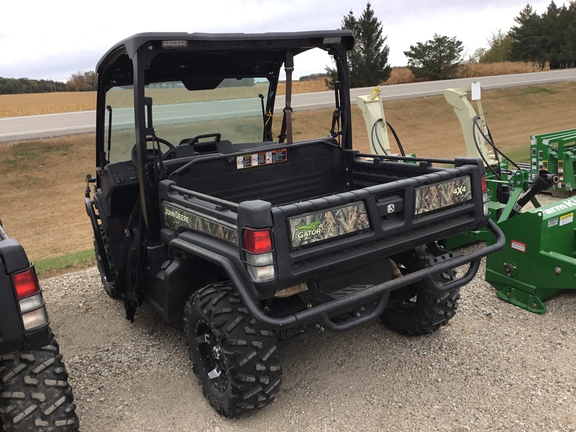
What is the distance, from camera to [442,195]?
3098mm

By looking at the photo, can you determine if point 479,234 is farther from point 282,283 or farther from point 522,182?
point 282,283

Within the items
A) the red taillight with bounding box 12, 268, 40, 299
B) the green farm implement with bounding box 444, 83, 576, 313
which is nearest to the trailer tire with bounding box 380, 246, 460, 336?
the green farm implement with bounding box 444, 83, 576, 313

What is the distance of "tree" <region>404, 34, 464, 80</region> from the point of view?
3334 centimetres

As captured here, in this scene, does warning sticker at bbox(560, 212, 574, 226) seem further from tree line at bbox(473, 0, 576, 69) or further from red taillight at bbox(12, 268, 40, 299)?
tree line at bbox(473, 0, 576, 69)

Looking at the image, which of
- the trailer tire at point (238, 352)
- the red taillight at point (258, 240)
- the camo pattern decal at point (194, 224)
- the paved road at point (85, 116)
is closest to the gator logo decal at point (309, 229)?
the red taillight at point (258, 240)

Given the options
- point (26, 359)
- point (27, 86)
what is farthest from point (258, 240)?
point (27, 86)

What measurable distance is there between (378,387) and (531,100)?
2451cm

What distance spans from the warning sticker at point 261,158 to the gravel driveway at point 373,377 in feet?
4.60

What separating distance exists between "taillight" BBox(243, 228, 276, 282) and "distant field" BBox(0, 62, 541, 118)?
217cm

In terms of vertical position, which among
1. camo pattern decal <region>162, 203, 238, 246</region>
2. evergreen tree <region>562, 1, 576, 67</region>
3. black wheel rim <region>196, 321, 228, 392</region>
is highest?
evergreen tree <region>562, 1, 576, 67</region>

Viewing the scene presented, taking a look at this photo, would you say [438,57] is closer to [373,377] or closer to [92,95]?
[92,95]

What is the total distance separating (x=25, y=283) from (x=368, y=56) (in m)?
31.6

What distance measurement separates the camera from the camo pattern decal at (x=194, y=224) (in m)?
2.76

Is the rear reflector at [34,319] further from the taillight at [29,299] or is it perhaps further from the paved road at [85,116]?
the paved road at [85,116]
